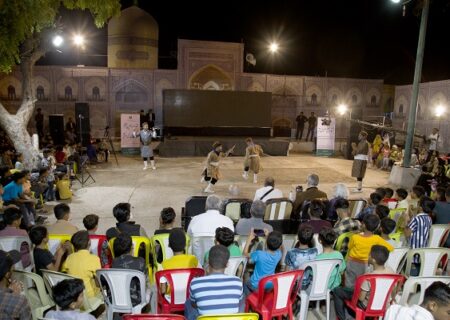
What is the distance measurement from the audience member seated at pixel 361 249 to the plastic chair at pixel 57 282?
261cm

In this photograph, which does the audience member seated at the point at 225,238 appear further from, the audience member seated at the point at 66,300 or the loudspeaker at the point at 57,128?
the loudspeaker at the point at 57,128

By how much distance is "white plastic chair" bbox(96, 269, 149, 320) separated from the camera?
3605 millimetres

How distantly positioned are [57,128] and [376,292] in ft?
50.6

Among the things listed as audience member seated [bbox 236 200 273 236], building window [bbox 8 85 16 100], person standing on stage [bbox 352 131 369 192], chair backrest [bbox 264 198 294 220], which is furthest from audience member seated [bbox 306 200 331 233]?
building window [bbox 8 85 16 100]

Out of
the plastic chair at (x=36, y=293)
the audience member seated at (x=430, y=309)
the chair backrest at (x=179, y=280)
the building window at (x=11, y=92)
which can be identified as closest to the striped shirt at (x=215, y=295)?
the chair backrest at (x=179, y=280)

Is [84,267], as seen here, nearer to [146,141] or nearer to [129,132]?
[146,141]

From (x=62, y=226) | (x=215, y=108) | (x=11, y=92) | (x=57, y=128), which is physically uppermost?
(x=11, y=92)

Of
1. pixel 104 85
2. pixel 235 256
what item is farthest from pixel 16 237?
pixel 104 85

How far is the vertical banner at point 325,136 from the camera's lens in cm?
1894

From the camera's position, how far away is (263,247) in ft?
15.6

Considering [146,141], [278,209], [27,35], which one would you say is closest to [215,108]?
[146,141]

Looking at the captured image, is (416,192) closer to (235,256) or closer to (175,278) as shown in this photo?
(235,256)

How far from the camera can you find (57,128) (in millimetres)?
16516

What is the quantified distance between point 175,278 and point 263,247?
138 cm
